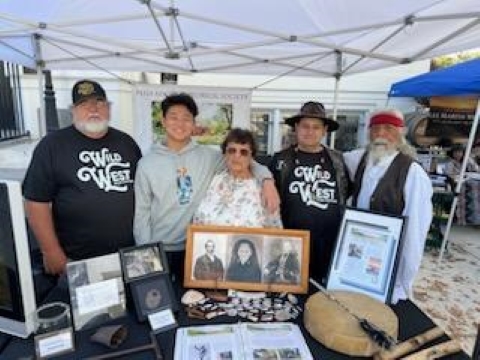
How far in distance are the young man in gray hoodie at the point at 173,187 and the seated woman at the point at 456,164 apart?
4.75m

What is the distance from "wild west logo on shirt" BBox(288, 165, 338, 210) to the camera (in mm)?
1999

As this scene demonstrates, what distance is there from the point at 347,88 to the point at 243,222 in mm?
5540

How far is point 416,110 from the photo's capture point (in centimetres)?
680

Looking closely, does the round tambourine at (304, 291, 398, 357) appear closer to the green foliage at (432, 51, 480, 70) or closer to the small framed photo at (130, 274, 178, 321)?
the small framed photo at (130, 274, 178, 321)

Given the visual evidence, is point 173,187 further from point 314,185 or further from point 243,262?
point 314,185

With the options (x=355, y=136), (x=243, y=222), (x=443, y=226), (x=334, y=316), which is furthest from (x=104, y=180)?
(x=355, y=136)

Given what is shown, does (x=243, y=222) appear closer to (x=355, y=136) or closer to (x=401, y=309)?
(x=401, y=309)

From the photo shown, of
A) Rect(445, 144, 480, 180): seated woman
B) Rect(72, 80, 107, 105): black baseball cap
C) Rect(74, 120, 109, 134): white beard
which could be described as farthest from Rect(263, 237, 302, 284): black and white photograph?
Rect(445, 144, 480, 180): seated woman

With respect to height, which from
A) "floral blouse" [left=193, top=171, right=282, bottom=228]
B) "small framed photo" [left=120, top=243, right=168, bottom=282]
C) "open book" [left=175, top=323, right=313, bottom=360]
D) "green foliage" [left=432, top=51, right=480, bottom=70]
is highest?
"green foliage" [left=432, top=51, right=480, bottom=70]

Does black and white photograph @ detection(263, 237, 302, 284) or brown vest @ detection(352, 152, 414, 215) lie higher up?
brown vest @ detection(352, 152, 414, 215)

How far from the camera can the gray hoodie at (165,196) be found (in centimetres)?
173

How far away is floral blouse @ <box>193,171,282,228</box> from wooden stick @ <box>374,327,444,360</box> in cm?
73

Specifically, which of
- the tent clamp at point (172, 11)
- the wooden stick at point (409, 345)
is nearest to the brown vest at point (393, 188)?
the wooden stick at point (409, 345)

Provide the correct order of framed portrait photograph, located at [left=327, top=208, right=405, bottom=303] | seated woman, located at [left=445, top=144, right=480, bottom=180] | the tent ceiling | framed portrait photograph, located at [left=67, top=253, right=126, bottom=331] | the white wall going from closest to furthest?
framed portrait photograph, located at [left=67, top=253, right=126, bottom=331] < framed portrait photograph, located at [left=327, top=208, right=405, bottom=303] < the tent ceiling < the white wall < seated woman, located at [left=445, top=144, right=480, bottom=180]
